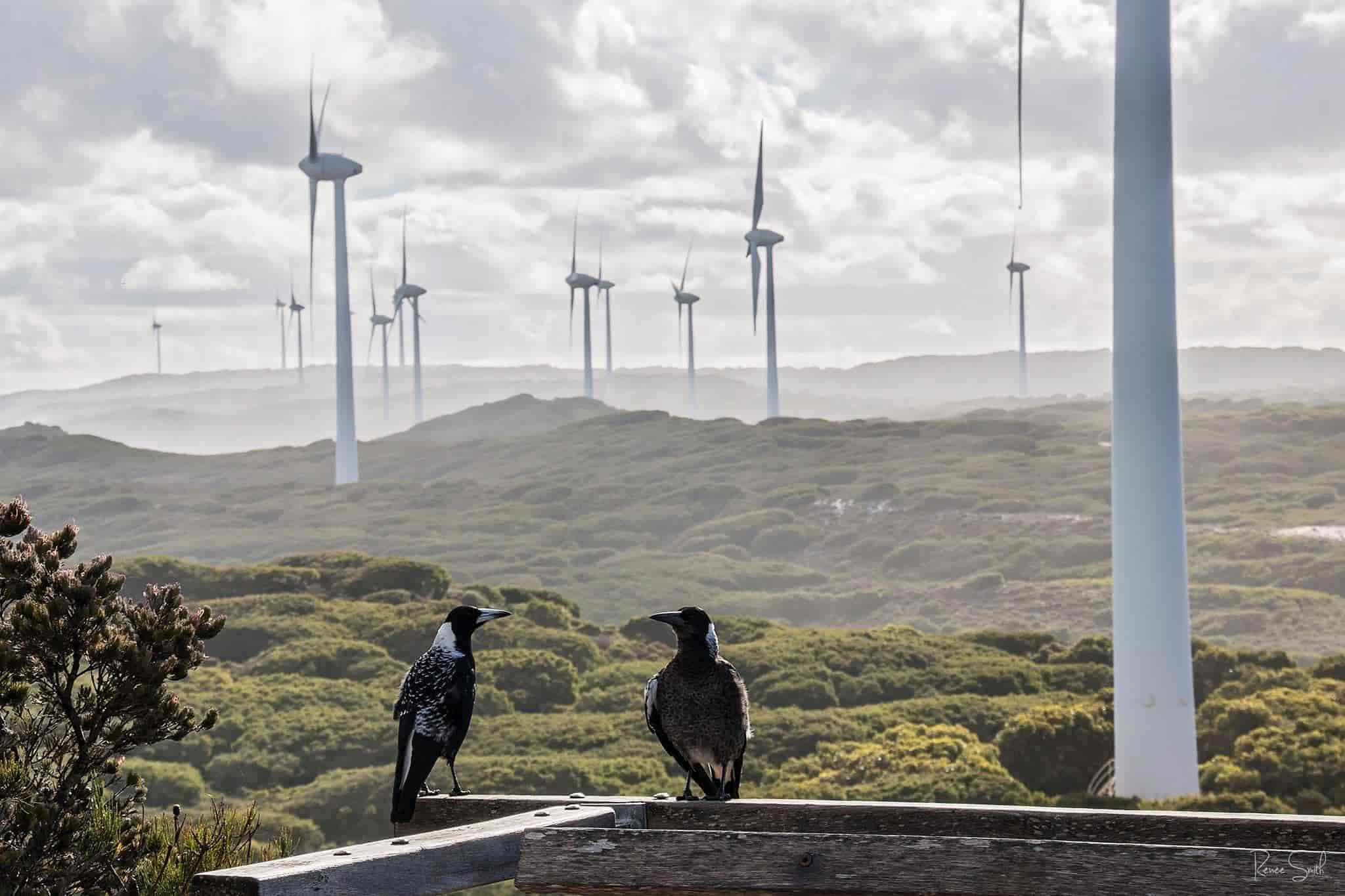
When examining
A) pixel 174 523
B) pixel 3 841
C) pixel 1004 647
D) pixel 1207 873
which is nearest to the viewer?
pixel 1207 873

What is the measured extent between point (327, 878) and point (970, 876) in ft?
7.42

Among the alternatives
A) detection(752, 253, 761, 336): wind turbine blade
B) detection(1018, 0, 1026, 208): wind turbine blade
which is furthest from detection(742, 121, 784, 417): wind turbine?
detection(1018, 0, 1026, 208): wind turbine blade

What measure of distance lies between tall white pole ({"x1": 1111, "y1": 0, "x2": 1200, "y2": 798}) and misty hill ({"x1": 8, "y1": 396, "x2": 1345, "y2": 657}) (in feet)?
109

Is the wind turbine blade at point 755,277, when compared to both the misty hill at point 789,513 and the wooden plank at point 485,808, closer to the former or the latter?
the misty hill at point 789,513

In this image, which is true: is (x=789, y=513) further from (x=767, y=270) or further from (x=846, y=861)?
(x=846, y=861)

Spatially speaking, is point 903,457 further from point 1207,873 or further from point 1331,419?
point 1207,873

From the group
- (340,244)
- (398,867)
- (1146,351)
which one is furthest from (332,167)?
(398,867)

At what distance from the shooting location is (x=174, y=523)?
9738cm

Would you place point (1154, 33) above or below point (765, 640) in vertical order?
above

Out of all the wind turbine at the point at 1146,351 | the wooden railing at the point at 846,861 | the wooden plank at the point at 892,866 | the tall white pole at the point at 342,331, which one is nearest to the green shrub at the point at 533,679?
the wind turbine at the point at 1146,351

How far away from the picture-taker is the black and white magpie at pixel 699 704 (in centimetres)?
827

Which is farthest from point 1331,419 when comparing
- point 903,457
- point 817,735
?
point 817,735

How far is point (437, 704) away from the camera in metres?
8.16

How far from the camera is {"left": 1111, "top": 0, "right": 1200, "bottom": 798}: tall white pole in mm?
23078
